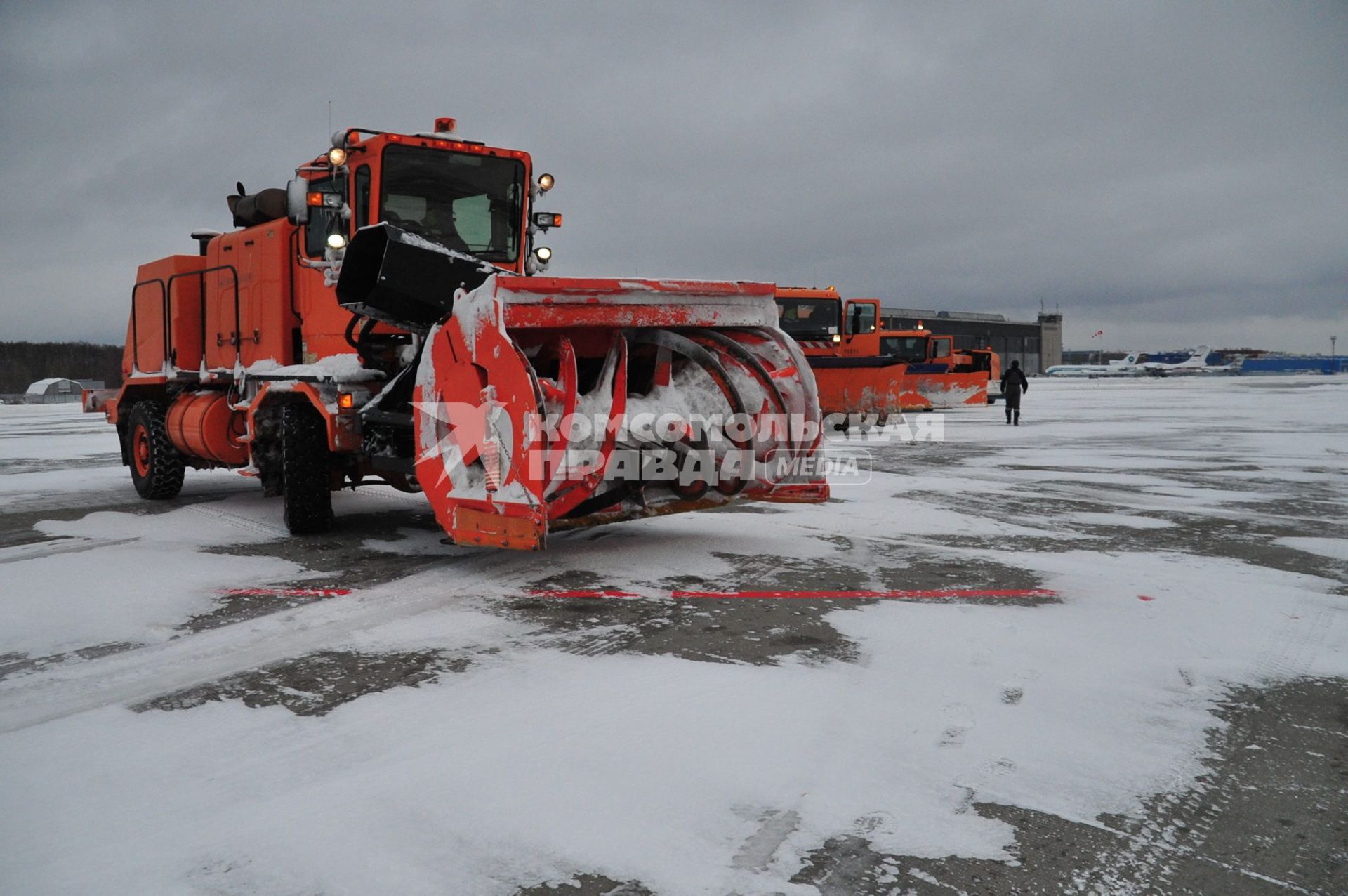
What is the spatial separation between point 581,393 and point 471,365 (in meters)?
0.85

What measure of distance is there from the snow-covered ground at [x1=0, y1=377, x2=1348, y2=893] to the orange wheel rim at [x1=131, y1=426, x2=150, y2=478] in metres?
1.98

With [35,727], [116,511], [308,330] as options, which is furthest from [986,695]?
[116,511]

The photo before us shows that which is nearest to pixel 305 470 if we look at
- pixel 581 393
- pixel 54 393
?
pixel 581 393

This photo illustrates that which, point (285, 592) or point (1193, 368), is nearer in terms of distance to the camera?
point (285, 592)

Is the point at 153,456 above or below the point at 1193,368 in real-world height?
below

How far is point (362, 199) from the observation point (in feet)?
22.1

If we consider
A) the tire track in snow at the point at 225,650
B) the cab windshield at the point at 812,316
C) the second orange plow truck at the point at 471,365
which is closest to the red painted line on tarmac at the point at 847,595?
the second orange plow truck at the point at 471,365

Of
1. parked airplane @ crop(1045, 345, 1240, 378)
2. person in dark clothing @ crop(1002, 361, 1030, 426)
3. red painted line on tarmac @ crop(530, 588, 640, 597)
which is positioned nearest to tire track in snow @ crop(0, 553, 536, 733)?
red painted line on tarmac @ crop(530, 588, 640, 597)

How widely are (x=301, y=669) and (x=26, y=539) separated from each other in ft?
14.9

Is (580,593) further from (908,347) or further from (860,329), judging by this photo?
(908,347)

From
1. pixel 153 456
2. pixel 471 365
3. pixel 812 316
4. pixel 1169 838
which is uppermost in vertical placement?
pixel 812 316

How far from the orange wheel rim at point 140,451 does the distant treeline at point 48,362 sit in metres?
74.5

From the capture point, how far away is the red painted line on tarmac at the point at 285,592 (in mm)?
5281

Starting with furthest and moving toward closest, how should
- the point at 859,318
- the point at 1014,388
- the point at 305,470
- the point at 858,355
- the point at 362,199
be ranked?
the point at 859,318 → the point at 858,355 → the point at 1014,388 → the point at 305,470 → the point at 362,199
